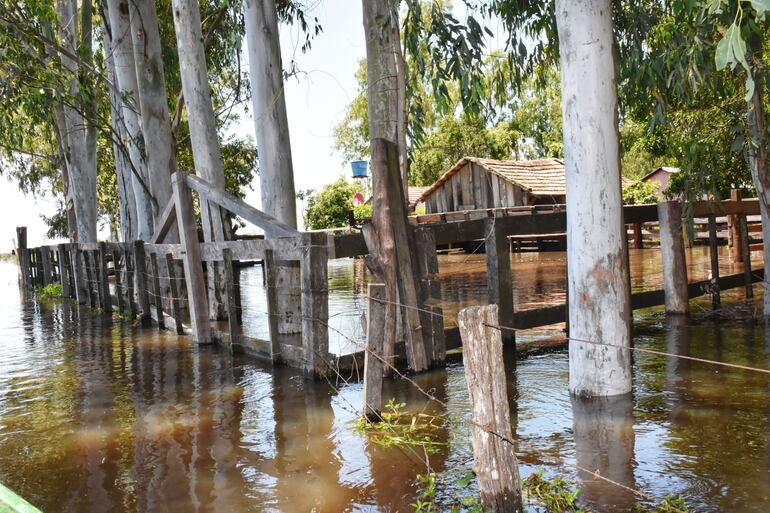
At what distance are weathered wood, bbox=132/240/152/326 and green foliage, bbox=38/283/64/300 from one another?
7755 millimetres

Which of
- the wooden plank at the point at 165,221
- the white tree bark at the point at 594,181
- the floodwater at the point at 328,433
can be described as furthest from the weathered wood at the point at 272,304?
the white tree bark at the point at 594,181

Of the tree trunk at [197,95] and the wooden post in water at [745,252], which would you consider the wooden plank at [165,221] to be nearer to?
the tree trunk at [197,95]

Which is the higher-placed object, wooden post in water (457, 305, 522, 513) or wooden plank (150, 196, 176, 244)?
wooden plank (150, 196, 176, 244)

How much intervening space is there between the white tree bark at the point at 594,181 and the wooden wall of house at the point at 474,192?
2599 centimetres

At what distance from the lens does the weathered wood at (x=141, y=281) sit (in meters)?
12.9

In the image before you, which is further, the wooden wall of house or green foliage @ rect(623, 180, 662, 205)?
the wooden wall of house

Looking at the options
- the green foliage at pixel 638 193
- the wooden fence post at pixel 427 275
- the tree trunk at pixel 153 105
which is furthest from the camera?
the green foliage at pixel 638 193

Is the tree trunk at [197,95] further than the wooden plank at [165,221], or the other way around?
the tree trunk at [197,95]

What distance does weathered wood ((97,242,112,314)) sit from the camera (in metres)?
15.0

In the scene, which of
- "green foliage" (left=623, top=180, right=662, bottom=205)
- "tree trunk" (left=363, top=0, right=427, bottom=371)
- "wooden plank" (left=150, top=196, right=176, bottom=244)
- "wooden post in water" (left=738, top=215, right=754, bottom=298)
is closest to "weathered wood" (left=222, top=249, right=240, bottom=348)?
"wooden plank" (left=150, top=196, right=176, bottom=244)

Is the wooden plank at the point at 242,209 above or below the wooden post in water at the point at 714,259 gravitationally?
above

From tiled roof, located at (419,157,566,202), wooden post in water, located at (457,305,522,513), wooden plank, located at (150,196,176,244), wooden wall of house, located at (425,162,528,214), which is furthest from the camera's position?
wooden wall of house, located at (425,162,528,214)

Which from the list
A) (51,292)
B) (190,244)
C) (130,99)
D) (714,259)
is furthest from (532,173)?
(190,244)

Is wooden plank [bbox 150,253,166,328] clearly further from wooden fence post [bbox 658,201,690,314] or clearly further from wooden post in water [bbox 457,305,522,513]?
wooden post in water [bbox 457,305,522,513]
